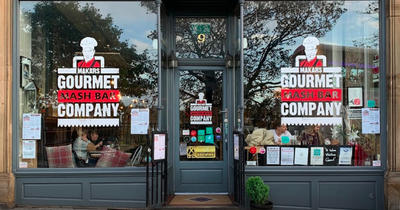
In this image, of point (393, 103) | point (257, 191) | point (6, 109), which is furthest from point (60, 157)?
point (393, 103)

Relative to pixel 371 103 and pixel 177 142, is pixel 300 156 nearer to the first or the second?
pixel 371 103

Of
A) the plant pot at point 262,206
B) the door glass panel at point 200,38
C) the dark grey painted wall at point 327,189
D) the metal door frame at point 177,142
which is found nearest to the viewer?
the plant pot at point 262,206

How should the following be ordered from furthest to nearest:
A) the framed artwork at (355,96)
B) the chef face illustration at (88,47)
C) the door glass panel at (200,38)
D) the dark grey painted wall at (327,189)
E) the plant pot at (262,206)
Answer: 1. the door glass panel at (200,38)
2. the chef face illustration at (88,47)
3. the framed artwork at (355,96)
4. the dark grey painted wall at (327,189)
5. the plant pot at (262,206)

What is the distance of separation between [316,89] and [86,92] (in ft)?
14.2

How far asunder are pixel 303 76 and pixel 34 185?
537 cm

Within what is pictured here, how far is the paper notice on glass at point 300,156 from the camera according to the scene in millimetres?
5840

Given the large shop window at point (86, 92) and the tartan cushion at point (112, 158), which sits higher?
the large shop window at point (86, 92)

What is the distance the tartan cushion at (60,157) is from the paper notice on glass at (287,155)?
12.9ft

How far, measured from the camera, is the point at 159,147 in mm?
5371

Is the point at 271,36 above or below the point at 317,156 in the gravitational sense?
above

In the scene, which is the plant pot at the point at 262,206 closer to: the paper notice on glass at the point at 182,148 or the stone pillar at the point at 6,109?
the paper notice on glass at the point at 182,148

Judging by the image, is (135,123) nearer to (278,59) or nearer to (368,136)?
(278,59)

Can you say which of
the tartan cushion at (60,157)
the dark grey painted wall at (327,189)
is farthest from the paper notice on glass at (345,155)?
the tartan cushion at (60,157)

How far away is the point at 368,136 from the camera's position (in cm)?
585
